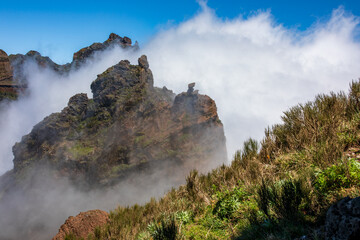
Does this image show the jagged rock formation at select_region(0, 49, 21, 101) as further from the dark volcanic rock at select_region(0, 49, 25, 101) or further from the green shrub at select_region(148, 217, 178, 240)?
the green shrub at select_region(148, 217, 178, 240)

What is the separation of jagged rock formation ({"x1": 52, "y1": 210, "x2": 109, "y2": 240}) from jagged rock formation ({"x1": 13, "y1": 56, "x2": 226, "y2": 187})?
70124mm

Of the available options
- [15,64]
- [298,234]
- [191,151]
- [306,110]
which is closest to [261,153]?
[306,110]

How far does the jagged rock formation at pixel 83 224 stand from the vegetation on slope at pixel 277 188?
1.64 ft

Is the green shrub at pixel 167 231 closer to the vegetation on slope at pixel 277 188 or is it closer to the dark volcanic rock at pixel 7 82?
the vegetation on slope at pixel 277 188

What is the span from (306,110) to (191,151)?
251ft

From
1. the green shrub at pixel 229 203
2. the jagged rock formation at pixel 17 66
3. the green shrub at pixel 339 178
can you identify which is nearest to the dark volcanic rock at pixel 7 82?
the jagged rock formation at pixel 17 66

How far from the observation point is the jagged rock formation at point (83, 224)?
689 cm

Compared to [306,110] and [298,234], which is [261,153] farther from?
[298,234]

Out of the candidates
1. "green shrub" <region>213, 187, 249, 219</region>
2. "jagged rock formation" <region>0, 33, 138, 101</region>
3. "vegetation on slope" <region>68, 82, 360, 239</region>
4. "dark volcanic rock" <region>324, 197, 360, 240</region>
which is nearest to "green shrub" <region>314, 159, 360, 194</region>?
"vegetation on slope" <region>68, 82, 360, 239</region>

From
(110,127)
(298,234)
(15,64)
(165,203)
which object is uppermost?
(15,64)

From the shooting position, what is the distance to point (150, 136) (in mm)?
88250

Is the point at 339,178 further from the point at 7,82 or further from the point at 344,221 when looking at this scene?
the point at 7,82

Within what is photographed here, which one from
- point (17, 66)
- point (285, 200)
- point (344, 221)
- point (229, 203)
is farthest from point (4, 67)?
point (344, 221)

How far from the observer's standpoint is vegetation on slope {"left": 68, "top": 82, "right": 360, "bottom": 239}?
125 inches
